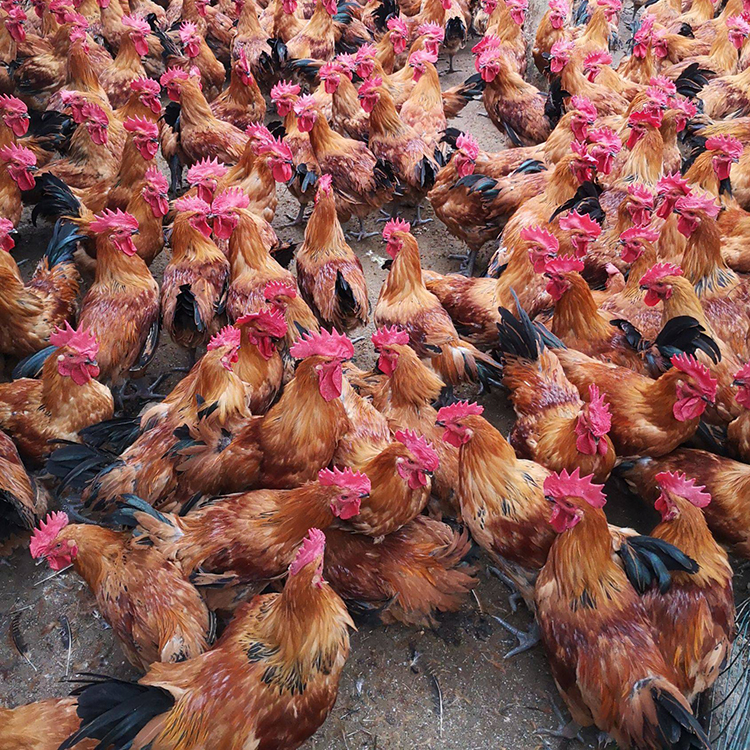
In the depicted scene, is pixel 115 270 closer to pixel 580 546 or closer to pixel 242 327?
pixel 242 327

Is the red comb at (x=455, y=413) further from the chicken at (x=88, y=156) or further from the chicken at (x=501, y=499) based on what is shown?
the chicken at (x=88, y=156)

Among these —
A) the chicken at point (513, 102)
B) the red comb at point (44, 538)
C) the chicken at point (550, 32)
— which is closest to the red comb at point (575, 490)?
the red comb at point (44, 538)

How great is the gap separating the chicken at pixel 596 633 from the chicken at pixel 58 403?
267 centimetres

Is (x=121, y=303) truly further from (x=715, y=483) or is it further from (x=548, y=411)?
(x=715, y=483)

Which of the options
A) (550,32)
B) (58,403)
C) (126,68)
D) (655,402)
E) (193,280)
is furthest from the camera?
(550,32)

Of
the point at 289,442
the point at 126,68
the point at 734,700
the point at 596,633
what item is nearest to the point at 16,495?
the point at 289,442

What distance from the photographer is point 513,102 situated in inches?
263

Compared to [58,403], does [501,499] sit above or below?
above

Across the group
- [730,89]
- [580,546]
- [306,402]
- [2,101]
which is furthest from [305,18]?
[580,546]

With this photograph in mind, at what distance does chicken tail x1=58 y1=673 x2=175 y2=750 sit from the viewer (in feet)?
7.55

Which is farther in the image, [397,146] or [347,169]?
[397,146]

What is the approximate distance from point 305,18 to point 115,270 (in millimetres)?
5947

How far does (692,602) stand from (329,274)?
3.09 metres

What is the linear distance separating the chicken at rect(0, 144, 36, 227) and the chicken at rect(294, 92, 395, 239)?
2283mm
